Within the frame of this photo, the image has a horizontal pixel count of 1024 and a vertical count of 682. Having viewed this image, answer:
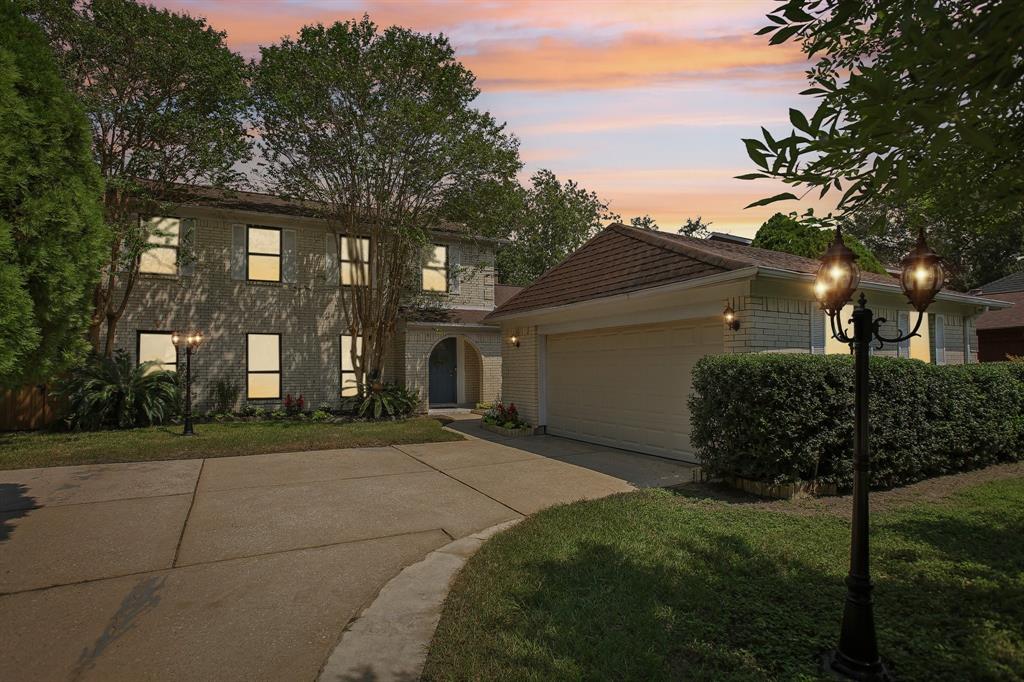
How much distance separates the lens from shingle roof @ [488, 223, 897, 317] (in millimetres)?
8680

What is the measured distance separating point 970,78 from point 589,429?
9.68 meters

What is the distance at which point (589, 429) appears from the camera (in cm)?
1151

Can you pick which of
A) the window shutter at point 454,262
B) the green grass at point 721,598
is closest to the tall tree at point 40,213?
the green grass at point 721,598

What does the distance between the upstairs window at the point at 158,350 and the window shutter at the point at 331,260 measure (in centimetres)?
474

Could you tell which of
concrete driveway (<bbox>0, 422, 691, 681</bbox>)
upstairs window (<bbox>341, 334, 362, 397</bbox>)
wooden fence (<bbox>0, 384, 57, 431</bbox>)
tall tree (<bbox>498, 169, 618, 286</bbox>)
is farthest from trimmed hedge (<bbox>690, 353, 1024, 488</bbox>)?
tall tree (<bbox>498, 169, 618, 286</bbox>)

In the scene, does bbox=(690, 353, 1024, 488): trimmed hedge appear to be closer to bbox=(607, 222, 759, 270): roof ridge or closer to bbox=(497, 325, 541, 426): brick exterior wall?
bbox=(607, 222, 759, 270): roof ridge

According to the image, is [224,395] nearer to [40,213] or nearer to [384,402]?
[384,402]

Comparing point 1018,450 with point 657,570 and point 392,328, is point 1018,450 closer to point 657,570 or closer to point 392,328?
point 657,570

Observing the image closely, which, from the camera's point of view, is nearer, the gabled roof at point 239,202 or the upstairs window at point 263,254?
the gabled roof at point 239,202

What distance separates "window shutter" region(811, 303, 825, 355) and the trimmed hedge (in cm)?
117

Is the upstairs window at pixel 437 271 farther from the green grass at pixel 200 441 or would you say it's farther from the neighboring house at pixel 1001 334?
the neighboring house at pixel 1001 334

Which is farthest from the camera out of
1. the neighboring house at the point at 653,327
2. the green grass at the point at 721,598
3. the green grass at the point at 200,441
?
the green grass at the point at 200,441

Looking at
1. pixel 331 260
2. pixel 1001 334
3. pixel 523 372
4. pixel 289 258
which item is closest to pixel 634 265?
pixel 523 372

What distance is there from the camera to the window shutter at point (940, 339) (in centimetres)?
1120
